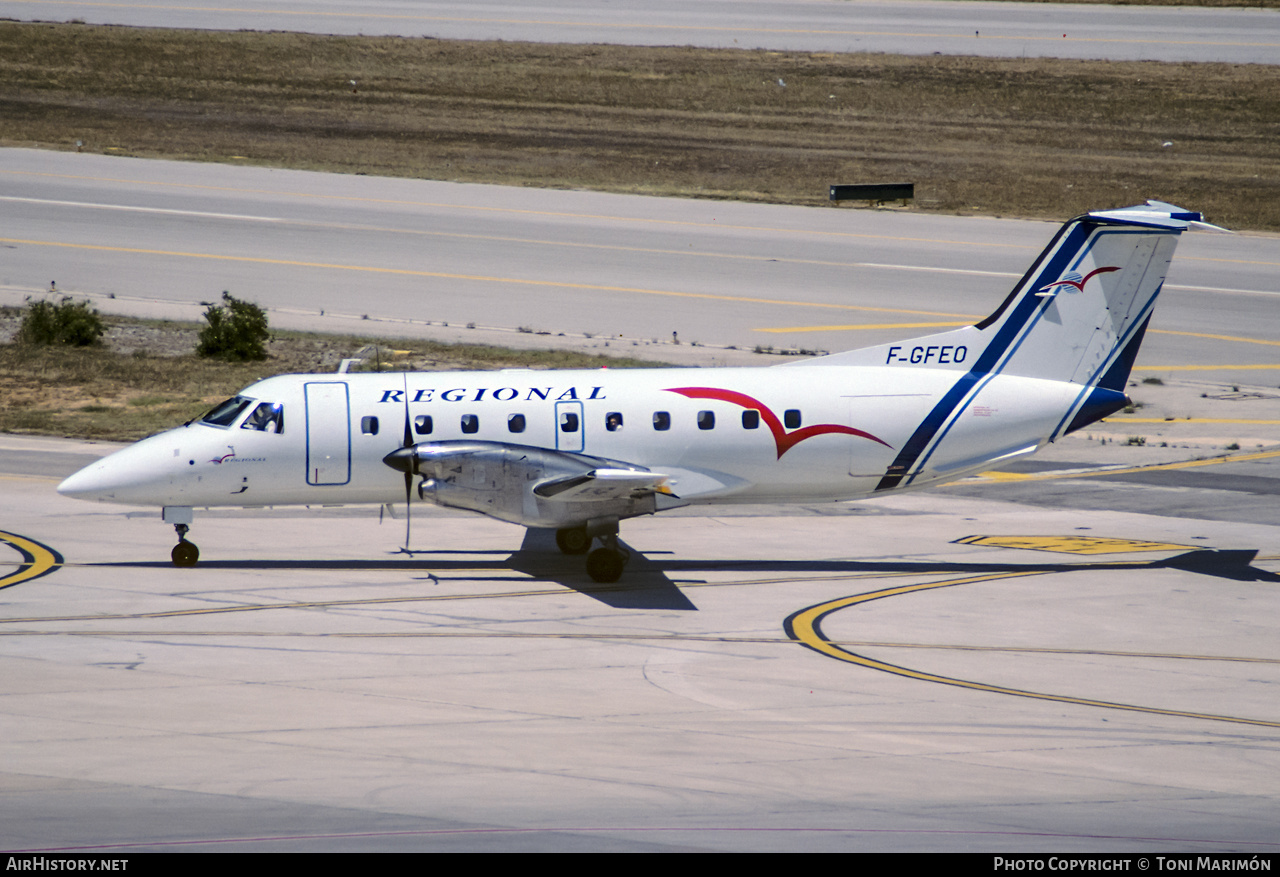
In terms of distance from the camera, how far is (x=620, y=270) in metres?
46.9

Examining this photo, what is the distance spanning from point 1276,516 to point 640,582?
Answer: 43.1ft

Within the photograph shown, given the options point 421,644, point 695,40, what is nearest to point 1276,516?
point 421,644

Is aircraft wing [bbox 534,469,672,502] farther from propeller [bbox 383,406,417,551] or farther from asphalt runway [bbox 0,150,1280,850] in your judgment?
propeller [bbox 383,406,417,551]

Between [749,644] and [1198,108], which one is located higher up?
[1198,108]

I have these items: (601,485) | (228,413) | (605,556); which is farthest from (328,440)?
(605,556)

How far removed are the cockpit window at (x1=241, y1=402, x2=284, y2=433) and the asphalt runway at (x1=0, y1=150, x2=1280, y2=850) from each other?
238 centimetres

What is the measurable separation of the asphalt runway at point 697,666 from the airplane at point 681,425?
54.8 inches

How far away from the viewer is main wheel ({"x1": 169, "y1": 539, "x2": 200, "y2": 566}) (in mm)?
22750

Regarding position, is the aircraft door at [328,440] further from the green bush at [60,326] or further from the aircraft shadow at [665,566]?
the green bush at [60,326]

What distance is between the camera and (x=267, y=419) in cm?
2280

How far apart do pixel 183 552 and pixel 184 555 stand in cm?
6

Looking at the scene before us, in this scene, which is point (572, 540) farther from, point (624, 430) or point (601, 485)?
point (601, 485)

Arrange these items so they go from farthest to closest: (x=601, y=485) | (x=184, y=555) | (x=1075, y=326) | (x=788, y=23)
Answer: (x=788, y=23), (x=1075, y=326), (x=184, y=555), (x=601, y=485)

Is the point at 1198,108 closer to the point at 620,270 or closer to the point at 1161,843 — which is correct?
the point at 620,270
